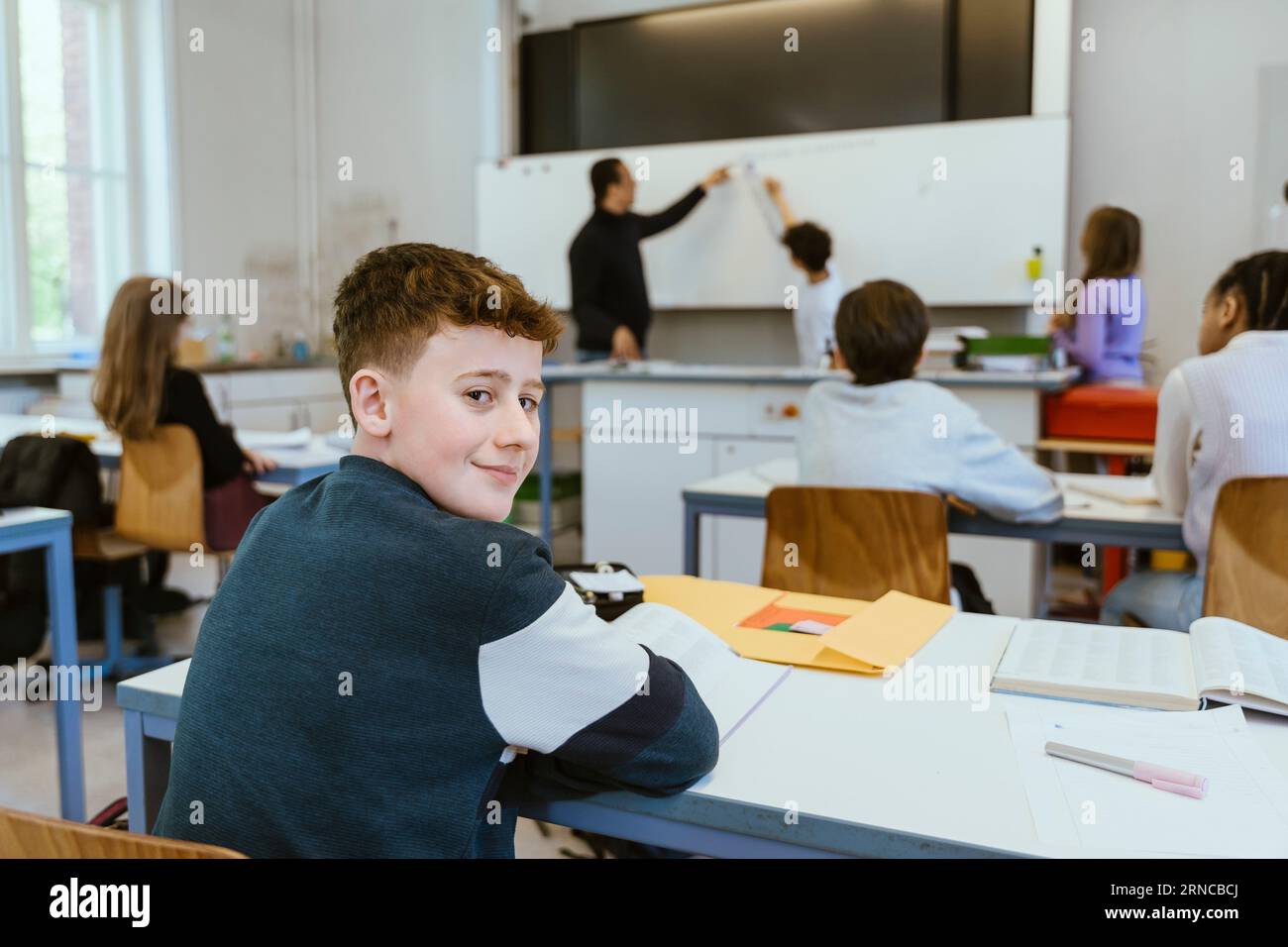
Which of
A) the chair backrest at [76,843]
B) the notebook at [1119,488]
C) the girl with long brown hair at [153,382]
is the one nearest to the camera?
the chair backrest at [76,843]

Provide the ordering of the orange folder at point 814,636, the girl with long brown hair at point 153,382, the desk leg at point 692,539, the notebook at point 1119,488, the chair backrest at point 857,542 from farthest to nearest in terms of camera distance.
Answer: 1. the girl with long brown hair at point 153,382
2. the desk leg at point 692,539
3. the notebook at point 1119,488
4. the chair backrest at point 857,542
5. the orange folder at point 814,636

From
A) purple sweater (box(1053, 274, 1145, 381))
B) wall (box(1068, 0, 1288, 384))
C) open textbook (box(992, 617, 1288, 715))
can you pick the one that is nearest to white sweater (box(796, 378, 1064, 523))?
open textbook (box(992, 617, 1288, 715))

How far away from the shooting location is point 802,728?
1.08 m

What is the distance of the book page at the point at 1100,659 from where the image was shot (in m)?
1.18

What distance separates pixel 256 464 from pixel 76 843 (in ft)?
8.48

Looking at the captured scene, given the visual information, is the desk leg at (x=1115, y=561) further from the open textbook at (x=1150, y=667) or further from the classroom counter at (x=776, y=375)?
the open textbook at (x=1150, y=667)

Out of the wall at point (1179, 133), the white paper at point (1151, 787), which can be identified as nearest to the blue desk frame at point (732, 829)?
the white paper at point (1151, 787)

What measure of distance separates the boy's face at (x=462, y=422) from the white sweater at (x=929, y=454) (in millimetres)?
1347

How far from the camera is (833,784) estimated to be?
95cm

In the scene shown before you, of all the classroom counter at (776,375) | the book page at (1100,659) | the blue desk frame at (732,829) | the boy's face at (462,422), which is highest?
the boy's face at (462,422)

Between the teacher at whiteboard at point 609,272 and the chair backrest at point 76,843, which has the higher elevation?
the teacher at whiteboard at point 609,272

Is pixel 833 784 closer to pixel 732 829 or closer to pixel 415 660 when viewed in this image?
pixel 732 829

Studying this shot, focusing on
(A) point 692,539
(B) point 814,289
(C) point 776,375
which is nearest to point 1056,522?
(A) point 692,539

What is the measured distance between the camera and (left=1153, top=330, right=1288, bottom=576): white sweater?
2.08m
